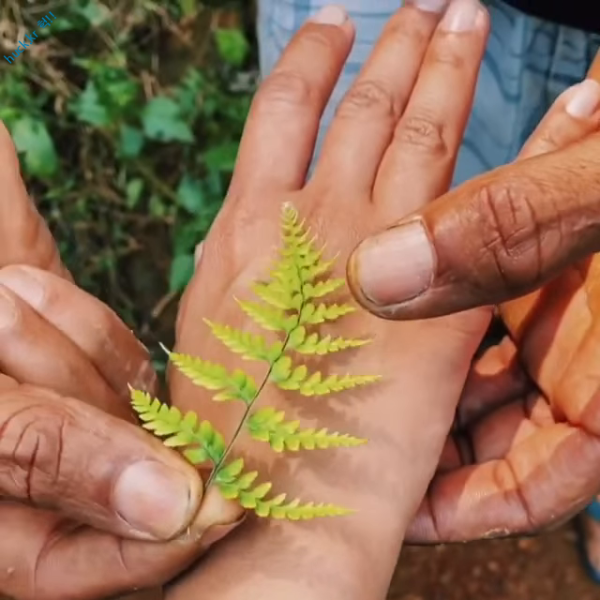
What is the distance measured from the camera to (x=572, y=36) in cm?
157

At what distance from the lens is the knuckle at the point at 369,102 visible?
4.61ft

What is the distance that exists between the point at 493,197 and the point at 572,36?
749 mm

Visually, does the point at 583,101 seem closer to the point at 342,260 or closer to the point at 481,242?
the point at 342,260

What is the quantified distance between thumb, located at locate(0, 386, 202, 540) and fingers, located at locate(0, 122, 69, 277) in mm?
417

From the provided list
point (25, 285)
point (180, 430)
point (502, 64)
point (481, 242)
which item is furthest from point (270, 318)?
point (502, 64)

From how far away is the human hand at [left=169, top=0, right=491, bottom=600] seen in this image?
118 cm

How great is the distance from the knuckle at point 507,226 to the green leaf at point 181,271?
1.37 meters

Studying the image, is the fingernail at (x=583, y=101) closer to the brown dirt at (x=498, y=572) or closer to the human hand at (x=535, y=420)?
the human hand at (x=535, y=420)

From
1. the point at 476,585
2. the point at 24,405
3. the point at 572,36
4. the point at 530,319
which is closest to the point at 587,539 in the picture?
Answer: the point at 476,585

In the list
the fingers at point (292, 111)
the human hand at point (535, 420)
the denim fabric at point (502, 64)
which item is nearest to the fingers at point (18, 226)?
the fingers at point (292, 111)

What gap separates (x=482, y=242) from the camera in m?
0.93

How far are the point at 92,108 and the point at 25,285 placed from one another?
3.64 ft

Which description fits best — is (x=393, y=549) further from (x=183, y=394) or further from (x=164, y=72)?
(x=164, y=72)

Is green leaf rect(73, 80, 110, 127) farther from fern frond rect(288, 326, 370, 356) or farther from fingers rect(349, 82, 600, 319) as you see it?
fingers rect(349, 82, 600, 319)
